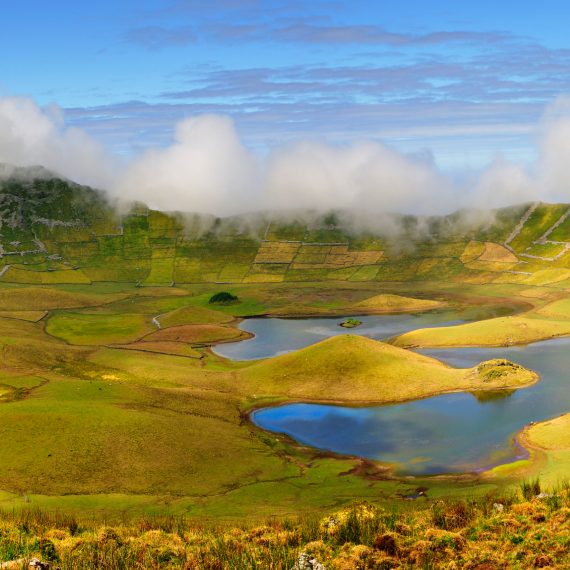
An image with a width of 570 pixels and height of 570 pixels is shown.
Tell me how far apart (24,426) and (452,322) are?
112m

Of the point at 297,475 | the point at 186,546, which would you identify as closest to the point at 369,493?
the point at 297,475

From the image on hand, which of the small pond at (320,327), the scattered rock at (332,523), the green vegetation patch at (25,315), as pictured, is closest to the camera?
the scattered rock at (332,523)

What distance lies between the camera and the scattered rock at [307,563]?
30.0 m

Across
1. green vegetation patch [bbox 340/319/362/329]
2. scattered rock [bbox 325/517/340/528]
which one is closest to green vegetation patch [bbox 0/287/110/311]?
green vegetation patch [bbox 340/319/362/329]

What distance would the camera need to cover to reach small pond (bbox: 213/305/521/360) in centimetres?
12466

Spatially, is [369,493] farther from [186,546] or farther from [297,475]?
[186,546]

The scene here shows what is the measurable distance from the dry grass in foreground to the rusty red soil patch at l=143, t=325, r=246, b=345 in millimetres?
94425

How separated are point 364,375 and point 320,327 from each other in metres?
59.0

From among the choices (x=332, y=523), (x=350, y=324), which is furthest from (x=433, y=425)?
(x=350, y=324)

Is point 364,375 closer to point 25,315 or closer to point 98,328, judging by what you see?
point 98,328

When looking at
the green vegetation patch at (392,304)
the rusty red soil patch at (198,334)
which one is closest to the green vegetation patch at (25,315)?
the rusty red soil patch at (198,334)

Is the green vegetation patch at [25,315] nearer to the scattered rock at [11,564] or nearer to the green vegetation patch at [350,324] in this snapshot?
the green vegetation patch at [350,324]

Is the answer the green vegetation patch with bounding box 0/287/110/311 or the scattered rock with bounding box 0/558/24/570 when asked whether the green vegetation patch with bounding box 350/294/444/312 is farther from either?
the scattered rock with bounding box 0/558/24/570

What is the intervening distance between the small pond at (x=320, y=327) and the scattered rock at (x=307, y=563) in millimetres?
84167
